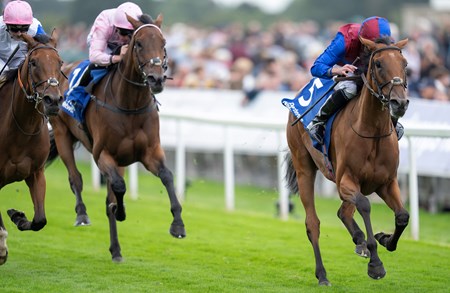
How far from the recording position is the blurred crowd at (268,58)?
580 inches

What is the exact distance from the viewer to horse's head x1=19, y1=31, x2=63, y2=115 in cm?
712

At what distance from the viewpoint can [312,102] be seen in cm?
800

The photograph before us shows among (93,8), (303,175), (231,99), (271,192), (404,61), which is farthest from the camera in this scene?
(93,8)

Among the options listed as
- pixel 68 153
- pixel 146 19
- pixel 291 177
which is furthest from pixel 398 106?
pixel 68 153

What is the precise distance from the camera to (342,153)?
7.35 metres

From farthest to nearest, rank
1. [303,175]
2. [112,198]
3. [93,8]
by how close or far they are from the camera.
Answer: [93,8] → [112,198] → [303,175]

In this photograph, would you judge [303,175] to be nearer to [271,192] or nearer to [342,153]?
[342,153]

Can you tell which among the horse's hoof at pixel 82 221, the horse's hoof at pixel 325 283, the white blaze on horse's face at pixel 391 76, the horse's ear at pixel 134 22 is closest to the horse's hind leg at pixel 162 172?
the horse's hoof at pixel 82 221

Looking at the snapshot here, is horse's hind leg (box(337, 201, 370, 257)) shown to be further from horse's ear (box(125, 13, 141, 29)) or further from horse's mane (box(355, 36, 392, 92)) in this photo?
horse's ear (box(125, 13, 141, 29))

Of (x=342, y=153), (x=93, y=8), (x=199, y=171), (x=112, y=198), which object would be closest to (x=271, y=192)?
(x=199, y=171)

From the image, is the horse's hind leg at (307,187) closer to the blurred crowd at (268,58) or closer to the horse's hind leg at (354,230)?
the horse's hind leg at (354,230)

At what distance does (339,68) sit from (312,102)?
592 millimetres

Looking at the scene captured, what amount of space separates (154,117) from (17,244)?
1.95 metres

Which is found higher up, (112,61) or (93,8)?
(112,61)
